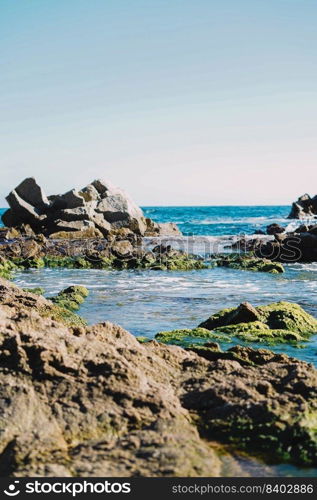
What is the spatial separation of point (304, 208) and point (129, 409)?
5770cm

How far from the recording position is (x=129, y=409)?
389cm

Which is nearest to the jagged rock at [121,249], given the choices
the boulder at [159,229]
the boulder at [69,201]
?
the boulder at [69,201]

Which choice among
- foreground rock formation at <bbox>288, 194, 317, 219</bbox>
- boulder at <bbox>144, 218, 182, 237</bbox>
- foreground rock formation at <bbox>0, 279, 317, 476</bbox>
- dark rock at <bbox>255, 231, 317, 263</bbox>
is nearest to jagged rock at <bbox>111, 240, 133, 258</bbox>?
dark rock at <bbox>255, 231, 317, 263</bbox>

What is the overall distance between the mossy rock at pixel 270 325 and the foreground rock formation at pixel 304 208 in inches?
1973

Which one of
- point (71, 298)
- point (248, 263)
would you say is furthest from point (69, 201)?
point (71, 298)

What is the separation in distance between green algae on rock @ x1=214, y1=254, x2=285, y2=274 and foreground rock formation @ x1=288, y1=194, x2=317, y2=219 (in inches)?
1409

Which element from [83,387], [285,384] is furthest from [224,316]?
[83,387]

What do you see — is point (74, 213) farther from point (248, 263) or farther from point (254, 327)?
point (254, 327)

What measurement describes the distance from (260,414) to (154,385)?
0.85m

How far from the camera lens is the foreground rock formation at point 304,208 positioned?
2282 inches

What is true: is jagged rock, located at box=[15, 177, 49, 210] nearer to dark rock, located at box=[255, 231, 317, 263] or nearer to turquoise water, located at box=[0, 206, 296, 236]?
turquoise water, located at box=[0, 206, 296, 236]

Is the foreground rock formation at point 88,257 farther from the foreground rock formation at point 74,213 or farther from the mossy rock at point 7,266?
the foreground rock formation at point 74,213

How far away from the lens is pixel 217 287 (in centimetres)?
1584
